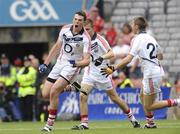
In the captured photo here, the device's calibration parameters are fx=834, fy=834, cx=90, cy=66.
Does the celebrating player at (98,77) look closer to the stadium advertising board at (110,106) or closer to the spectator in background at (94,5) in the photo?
the stadium advertising board at (110,106)

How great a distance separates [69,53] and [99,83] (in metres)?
1.74

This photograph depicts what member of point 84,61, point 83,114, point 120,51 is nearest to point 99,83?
point 83,114

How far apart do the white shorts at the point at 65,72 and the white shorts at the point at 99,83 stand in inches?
52.8

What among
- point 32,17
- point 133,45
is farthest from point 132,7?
point 133,45

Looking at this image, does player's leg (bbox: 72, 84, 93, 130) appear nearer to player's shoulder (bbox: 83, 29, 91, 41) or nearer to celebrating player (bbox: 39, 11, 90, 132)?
celebrating player (bbox: 39, 11, 90, 132)

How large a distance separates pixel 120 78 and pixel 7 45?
309 inches

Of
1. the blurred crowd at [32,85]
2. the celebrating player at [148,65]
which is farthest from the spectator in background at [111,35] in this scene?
the celebrating player at [148,65]

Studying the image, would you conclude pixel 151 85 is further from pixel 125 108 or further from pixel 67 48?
pixel 67 48

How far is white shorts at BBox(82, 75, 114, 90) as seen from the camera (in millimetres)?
17438

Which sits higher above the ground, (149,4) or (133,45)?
(149,4)

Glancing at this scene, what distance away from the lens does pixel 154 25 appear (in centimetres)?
2741

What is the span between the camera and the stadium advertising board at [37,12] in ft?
89.1

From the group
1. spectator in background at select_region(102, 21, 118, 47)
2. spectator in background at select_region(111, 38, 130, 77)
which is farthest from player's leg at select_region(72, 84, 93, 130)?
spectator in background at select_region(102, 21, 118, 47)

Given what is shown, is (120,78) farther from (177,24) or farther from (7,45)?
(7,45)
